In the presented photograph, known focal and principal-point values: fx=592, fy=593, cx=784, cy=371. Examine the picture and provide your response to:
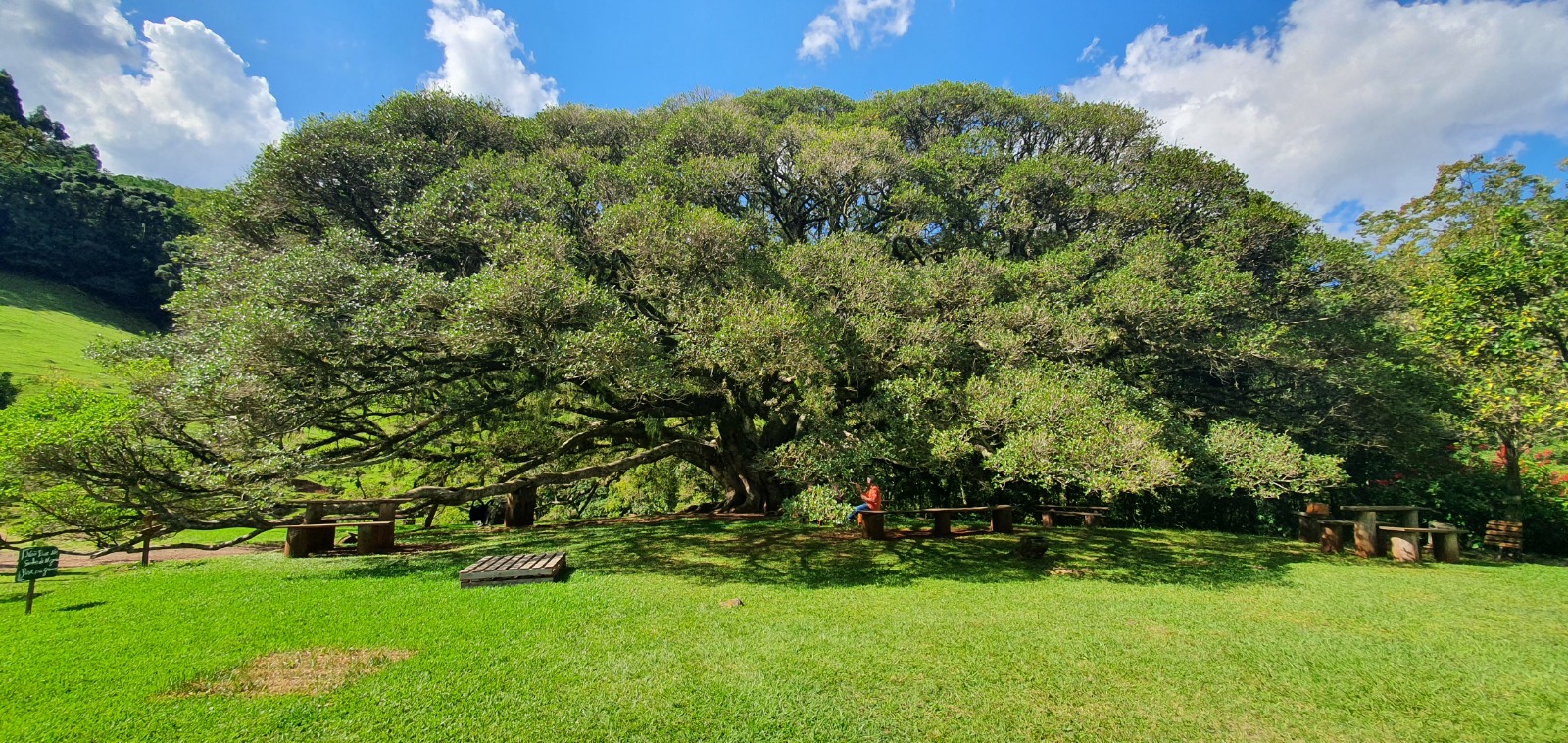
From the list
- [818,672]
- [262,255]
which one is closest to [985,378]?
[818,672]

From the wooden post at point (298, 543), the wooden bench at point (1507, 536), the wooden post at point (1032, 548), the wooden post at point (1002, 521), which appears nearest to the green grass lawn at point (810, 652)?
the wooden post at point (1032, 548)

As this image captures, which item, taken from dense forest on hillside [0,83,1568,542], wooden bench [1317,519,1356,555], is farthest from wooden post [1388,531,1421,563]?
dense forest on hillside [0,83,1568,542]

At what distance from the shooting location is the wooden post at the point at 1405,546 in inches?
399

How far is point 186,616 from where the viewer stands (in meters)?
6.34

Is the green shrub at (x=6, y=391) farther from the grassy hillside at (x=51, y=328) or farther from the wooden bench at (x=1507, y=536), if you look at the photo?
the wooden bench at (x=1507, y=536)

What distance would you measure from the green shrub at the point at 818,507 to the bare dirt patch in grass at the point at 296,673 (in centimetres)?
515

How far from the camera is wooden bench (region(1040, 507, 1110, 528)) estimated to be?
1502 cm

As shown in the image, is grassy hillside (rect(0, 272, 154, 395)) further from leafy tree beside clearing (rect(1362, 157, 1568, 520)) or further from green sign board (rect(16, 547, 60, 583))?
leafy tree beside clearing (rect(1362, 157, 1568, 520))

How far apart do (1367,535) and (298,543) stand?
62.5ft

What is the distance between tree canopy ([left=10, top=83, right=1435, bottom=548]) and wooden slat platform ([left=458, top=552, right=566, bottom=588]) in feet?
9.64

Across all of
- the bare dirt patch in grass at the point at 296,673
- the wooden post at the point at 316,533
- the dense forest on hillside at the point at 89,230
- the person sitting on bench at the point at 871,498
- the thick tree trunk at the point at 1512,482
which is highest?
the dense forest on hillside at the point at 89,230

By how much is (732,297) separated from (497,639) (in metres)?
6.12

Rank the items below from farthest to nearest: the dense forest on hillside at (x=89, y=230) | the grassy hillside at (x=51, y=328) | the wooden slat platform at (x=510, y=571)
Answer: the dense forest on hillside at (x=89, y=230) → the grassy hillside at (x=51, y=328) → the wooden slat platform at (x=510, y=571)

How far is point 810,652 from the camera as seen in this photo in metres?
5.45
